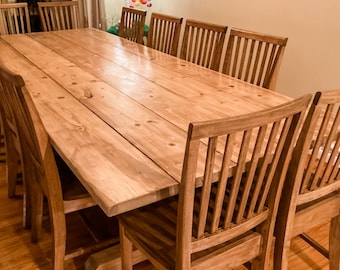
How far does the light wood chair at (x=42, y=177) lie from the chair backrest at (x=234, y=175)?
54 cm

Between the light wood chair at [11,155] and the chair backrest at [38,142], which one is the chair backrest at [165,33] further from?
the chair backrest at [38,142]

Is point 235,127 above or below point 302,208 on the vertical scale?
above

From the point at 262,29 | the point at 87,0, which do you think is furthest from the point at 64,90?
the point at 87,0

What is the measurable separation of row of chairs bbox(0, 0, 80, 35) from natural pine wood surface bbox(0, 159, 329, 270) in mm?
1850

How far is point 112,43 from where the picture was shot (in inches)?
111

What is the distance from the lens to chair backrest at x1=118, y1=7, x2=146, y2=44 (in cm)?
303

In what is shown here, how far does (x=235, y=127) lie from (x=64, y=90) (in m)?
1.14

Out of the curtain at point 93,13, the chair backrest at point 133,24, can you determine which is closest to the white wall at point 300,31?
the chair backrest at point 133,24

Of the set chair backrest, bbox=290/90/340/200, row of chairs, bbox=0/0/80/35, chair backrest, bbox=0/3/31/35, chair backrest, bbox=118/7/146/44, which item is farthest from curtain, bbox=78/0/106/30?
chair backrest, bbox=290/90/340/200

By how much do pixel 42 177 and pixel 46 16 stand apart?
235 cm

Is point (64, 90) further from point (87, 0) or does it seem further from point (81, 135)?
point (87, 0)

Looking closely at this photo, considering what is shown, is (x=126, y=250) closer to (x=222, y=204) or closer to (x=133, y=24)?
(x=222, y=204)

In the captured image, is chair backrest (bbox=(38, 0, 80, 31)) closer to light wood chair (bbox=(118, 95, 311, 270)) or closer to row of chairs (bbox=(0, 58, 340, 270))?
row of chairs (bbox=(0, 58, 340, 270))

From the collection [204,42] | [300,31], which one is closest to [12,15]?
[204,42]
